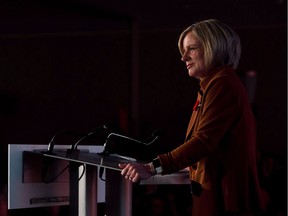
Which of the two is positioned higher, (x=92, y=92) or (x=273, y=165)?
(x=92, y=92)

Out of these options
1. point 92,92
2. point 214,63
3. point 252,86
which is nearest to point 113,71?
point 92,92

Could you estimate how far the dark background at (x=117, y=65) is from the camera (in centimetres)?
629

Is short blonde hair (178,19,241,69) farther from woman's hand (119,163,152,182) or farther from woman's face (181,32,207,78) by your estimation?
woman's hand (119,163,152,182)

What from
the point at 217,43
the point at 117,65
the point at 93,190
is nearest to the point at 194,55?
the point at 217,43

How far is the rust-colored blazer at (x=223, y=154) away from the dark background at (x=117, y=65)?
15.7ft

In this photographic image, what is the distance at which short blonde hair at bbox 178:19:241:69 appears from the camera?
1.59 meters

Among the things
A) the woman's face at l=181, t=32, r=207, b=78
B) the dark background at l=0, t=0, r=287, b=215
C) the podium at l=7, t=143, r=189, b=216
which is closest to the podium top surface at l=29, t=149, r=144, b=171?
the podium at l=7, t=143, r=189, b=216

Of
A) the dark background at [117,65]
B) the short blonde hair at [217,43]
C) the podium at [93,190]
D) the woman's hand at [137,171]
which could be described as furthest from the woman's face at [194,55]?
the dark background at [117,65]

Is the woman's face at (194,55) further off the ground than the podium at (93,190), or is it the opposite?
the woman's face at (194,55)

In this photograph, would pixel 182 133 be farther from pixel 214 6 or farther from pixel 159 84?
pixel 214 6

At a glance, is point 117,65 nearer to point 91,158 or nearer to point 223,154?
point 91,158

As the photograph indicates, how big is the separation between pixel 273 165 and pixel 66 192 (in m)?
3.46

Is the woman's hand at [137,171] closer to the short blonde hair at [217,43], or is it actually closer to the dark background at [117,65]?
the short blonde hair at [217,43]

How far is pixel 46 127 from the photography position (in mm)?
6441
